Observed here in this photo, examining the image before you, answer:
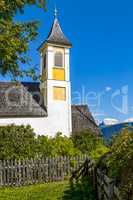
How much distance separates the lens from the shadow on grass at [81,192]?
10242 mm

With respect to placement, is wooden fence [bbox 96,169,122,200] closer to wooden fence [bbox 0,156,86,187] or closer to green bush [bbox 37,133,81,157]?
wooden fence [bbox 0,156,86,187]

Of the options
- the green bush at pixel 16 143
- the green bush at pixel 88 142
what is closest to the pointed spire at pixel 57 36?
the green bush at pixel 88 142

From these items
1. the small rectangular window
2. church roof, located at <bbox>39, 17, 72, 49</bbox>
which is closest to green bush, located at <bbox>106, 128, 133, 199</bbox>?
the small rectangular window

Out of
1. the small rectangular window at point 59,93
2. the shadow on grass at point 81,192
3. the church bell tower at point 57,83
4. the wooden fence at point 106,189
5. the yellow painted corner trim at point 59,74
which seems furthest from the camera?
the yellow painted corner trim at point 59,74

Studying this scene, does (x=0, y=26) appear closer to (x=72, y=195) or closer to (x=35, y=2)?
(x=35, y=2)

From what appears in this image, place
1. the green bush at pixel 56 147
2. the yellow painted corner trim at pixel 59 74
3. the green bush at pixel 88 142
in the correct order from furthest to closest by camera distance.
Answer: the yellow painted corner trim at pixel 59 74 → the green bush at pixel 88 142 → the green bush at pixel 56 147

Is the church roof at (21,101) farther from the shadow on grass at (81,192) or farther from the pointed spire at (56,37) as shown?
the shadow on grass at (81,192)

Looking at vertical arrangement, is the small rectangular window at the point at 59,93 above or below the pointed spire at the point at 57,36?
below

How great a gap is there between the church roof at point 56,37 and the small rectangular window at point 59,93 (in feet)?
13.7

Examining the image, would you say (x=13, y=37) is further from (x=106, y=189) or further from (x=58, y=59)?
(x=58, y=59)

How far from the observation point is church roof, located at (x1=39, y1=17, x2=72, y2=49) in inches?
1101

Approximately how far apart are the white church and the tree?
32.1 feet

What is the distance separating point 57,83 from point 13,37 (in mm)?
13077

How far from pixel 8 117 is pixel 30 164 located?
8545mm
